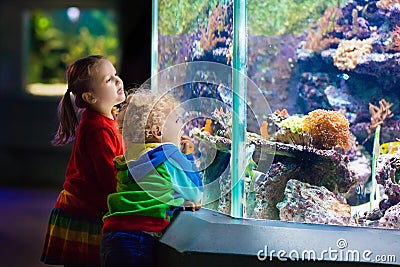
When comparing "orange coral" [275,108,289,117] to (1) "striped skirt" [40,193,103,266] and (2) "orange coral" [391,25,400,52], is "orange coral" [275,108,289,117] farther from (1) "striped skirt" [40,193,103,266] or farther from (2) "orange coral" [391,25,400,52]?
(1) "striped skirt" [40,193,103,266]

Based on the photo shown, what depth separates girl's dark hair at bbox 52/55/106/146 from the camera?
2721 millimetres

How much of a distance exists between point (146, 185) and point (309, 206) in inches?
23.8

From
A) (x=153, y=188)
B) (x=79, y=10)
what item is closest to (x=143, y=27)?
(x=79, y=10)

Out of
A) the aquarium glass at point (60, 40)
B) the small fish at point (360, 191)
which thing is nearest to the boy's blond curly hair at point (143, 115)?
the small fish at point (360, 191)

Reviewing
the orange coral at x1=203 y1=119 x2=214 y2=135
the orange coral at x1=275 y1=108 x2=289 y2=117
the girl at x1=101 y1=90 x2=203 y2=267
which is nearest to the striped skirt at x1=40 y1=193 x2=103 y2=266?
the girl at x1=101 y1=90 x2=203 y2=267

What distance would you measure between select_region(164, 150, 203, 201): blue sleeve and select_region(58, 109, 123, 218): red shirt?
9.0 inches

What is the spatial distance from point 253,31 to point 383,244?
1.51 meters

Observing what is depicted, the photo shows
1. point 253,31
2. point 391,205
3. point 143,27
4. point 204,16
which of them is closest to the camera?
point 391,205

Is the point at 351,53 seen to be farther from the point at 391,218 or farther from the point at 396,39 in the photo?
the point at 391,218

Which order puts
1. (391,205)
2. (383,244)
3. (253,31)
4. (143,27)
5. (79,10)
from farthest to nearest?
(79,10)
(143,27)
(253,31)
(391,205)
(383,244)

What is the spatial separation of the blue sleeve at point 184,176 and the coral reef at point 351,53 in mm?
917

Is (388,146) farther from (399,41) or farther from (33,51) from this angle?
(33,51)

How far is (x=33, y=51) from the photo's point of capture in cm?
837

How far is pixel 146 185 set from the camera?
2.51 meters
